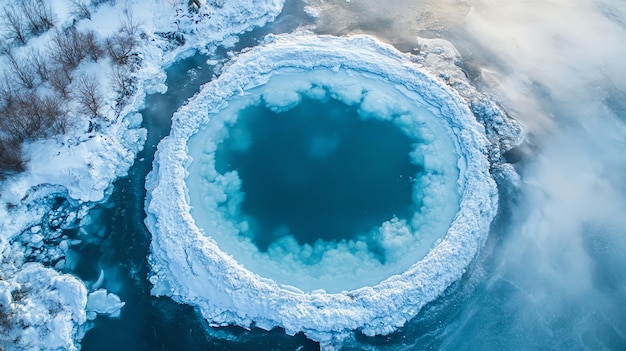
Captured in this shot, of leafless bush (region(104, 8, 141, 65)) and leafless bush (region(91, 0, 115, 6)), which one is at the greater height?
leafless bush (region(91, 0, 115, 6))

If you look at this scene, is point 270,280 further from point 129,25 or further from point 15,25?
point 15,25

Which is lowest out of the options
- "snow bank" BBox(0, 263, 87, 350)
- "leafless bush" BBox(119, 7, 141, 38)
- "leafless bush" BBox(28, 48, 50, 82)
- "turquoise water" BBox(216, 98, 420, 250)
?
"snow bank" BBox(0, 263, 87, 350)

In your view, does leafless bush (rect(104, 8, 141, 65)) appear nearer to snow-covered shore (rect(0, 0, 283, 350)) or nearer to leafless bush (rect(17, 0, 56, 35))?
snow-covered shore (rect(0, 0, 283, 350))

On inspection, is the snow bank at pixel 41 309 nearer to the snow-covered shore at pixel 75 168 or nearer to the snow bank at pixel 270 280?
the snow-covered shore at pixel 75 168

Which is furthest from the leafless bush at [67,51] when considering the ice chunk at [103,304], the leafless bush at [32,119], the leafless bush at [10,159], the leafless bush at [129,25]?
the ice chunk at [103,304]

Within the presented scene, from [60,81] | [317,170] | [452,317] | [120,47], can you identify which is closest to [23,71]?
[60,81]

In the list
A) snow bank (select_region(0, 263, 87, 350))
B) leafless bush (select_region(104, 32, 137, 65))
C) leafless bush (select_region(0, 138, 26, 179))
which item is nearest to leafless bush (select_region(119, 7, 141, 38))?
leafless bush (select_region(104, 32, 137, 65))
